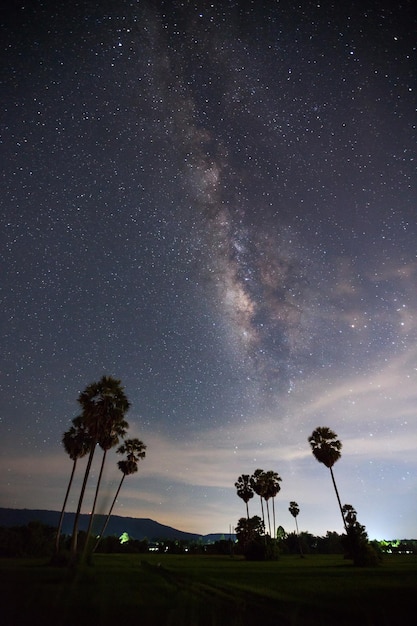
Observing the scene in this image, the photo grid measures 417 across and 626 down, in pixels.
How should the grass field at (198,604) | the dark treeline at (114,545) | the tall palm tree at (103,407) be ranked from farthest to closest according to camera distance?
the dark treeline at (114,545)
the tall palm tree at (103,407)
the grass field at (198,604)

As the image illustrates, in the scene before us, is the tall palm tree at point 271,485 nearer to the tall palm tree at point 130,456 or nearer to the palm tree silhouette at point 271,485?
the palm tree silhouette at point 271,485

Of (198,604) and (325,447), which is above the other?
(325,447)

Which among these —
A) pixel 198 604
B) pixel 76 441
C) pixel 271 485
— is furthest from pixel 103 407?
pixel 271 485

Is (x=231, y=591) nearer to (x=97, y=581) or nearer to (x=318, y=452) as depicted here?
(x=97, y=581)

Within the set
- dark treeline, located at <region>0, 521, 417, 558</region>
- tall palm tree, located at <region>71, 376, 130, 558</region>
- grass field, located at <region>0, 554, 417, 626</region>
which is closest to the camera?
grass field, located at <region>0, 554, 417, 626</region>

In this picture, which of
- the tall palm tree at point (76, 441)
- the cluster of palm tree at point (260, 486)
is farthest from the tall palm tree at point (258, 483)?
the tall palm tree at point (76, 441)

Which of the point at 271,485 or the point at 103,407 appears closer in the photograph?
the point at 103,407

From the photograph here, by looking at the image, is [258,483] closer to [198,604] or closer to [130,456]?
[130,456]

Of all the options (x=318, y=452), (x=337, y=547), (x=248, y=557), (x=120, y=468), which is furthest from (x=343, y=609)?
(x=337, y=547)

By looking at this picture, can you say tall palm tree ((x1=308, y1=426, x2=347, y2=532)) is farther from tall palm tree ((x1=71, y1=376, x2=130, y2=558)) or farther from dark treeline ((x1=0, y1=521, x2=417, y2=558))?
tall palm tree ((x1=71, y1=376, x2=130, y2=558))

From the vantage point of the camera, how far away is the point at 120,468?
163 ft

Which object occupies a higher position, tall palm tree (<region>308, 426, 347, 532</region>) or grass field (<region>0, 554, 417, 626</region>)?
tall palm tree (<region>308, 426, 347, 532</region>)

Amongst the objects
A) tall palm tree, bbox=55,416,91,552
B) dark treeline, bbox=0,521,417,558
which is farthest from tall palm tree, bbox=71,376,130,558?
dark treeline, bbox=0,521,417,558

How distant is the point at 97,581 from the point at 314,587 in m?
11.5
